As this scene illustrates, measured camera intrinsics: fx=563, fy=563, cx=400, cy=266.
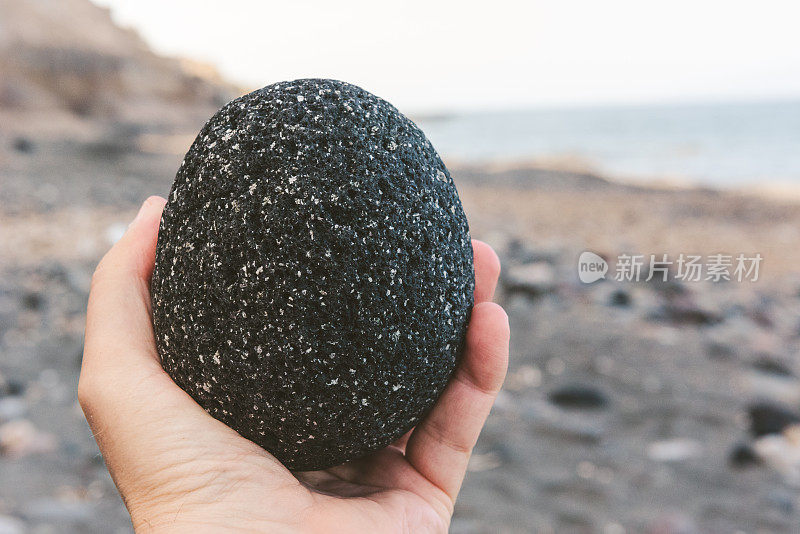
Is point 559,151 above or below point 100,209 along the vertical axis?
above

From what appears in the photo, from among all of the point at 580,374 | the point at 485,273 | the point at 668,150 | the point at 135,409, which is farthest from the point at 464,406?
the point at 668,150

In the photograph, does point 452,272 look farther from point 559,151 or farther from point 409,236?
point 559,151

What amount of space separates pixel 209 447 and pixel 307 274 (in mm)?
403

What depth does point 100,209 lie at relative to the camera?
5172 millimetres

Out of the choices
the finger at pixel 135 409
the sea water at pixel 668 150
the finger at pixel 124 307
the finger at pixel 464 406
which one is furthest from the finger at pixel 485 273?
the sea water at pixel 668 150

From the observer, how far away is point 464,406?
53.0 inches

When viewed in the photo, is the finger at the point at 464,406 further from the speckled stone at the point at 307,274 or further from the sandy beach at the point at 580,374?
the sandy beach at the point at 580,374

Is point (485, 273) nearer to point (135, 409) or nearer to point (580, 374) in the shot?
point (135, 409)

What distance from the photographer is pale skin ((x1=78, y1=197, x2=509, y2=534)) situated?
1088 millimetres

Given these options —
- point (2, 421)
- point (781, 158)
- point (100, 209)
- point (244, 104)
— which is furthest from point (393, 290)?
point (781, 158)

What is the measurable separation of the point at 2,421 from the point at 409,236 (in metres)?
2.07

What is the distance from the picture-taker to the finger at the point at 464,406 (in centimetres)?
128

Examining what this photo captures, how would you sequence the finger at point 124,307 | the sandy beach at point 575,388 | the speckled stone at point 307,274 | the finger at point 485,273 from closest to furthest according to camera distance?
the speckled stone at point 307,274 < the finger at point 124,307 < the finger at point 485,273 < the sandy beach at point 575,388

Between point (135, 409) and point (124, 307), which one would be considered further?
point (124, 307)
